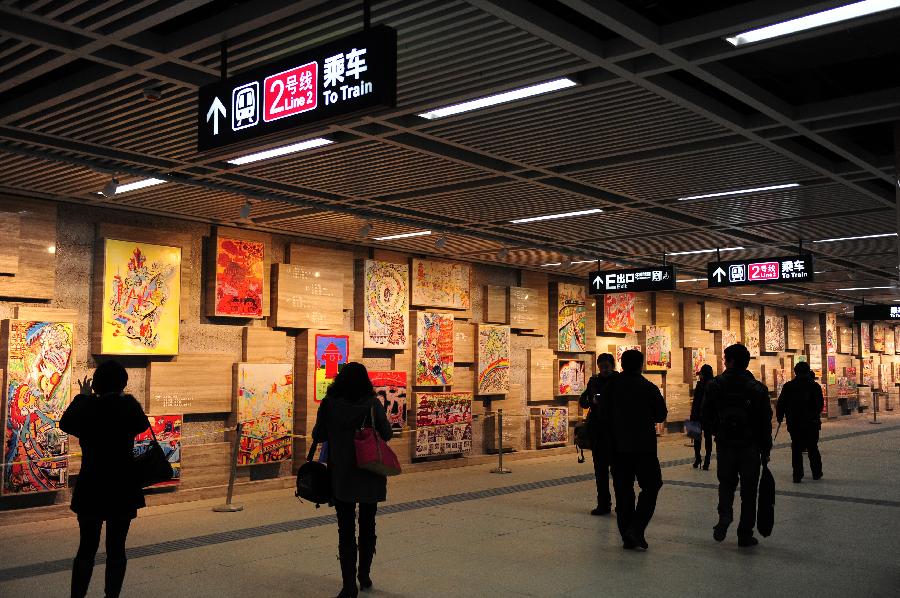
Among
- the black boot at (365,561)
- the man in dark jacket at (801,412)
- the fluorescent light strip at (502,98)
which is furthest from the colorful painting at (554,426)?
the fluorescent light strip at (502,98)

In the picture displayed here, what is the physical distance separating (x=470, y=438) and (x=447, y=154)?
784 centimetres

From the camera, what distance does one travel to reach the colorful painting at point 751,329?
2352 centimetres

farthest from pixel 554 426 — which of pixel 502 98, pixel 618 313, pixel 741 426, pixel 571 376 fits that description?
pixel 502 98

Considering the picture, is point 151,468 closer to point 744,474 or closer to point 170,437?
point 744,474

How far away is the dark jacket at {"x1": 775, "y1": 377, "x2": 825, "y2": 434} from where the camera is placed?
39.3 feet

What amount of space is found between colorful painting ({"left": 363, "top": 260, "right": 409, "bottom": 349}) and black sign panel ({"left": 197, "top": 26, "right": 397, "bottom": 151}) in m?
8.24

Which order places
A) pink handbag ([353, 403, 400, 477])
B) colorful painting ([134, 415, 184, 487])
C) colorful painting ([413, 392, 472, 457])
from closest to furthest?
pink handbag ([353, 403, 400, 477]) → colorful painting ([134, 415, 184, 487]) → colorful painting ([413, 392, 472, 457])

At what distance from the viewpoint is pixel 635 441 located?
731cm

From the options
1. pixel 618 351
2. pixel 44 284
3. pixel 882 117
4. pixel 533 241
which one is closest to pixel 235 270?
pixel 44 284

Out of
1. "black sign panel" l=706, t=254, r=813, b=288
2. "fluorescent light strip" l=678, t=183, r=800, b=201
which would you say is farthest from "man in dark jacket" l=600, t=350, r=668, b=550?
"black sign panel" l=706, t=254, r=813, b=288

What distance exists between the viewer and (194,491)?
1054 cm

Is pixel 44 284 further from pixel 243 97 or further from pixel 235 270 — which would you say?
pixel 243 97

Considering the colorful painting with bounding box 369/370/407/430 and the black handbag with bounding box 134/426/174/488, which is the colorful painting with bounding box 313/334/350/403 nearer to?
the colorful painting with bounding box 369/370/407/430

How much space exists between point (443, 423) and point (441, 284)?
7.51 feet
